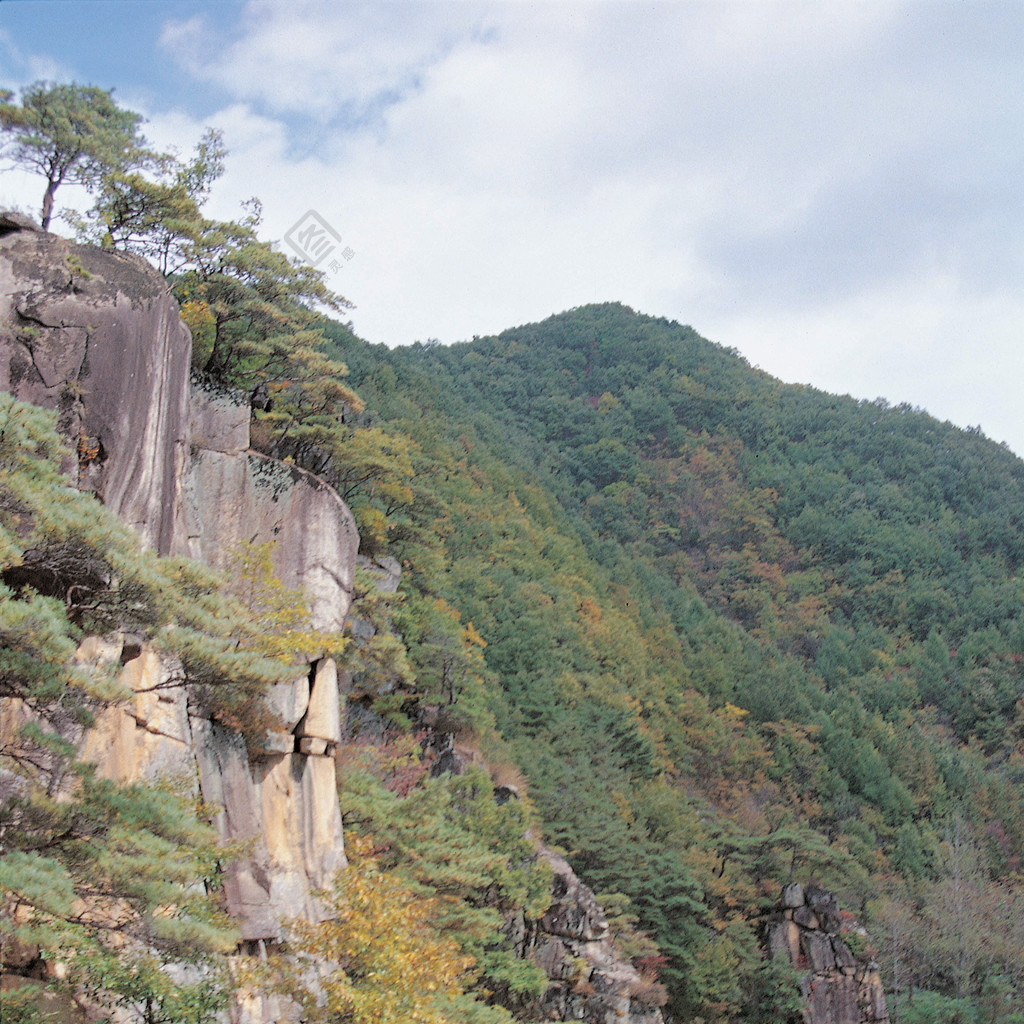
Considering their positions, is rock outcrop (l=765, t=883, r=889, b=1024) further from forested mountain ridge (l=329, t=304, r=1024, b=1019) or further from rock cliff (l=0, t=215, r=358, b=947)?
rock cliff (l=0, t=215, r=358, b=947)

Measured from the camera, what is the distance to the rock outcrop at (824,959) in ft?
107

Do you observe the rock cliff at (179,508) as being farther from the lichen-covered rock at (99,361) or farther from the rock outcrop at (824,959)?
the rock outcrop at (824,959)

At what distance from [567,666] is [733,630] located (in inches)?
896

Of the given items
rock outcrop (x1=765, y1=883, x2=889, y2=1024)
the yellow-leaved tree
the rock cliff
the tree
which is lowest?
rock outcrop (x1=765, y1=883, x2=889, y2=1024)

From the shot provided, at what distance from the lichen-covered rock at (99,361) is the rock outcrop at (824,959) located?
95.0 feet

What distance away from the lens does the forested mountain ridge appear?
117 ft

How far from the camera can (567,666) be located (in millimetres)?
43531

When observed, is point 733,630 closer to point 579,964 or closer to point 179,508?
point 579,964

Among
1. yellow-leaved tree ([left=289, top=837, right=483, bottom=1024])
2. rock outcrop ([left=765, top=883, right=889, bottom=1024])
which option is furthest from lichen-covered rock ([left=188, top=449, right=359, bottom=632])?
rock outcrop ([left=765, top=883, right=889, bottom=1024])

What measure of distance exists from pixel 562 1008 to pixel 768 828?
68.4ft

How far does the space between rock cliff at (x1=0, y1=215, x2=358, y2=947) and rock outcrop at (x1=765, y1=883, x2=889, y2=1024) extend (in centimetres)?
2269

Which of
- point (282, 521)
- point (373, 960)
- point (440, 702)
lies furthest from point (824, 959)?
point (282, 521)

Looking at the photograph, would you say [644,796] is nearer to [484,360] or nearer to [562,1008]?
[562,1008]

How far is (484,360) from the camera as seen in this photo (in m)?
109
